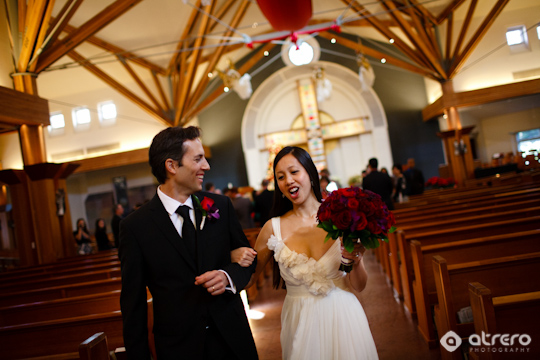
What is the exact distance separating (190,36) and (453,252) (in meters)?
12.8

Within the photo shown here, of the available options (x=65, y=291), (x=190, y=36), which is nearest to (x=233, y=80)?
(x=190, y=36)

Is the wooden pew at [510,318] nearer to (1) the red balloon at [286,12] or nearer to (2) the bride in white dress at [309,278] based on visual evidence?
(2) the bride in white dress at [309,278]

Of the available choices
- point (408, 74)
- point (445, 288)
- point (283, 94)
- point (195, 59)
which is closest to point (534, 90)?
point (408, 74)

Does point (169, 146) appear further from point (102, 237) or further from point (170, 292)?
point (102, 237)

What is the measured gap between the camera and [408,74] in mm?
18844

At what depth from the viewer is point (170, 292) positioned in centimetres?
214

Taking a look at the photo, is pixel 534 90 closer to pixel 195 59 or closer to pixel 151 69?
pixel 195 59

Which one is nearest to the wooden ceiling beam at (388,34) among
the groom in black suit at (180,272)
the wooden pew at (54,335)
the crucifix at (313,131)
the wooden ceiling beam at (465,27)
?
the wooden ceiling beam at (465,27)

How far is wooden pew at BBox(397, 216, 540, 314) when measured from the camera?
4.32 m

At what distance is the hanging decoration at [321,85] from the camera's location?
17.7 m

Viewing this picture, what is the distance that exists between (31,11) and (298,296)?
9.25m

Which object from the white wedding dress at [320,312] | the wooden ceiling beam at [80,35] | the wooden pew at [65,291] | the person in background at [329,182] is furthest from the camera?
the wooden ceiling beam at [80,35]

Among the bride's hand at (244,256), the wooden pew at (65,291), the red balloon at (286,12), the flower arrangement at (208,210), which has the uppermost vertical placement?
the red balloon at (286,12)

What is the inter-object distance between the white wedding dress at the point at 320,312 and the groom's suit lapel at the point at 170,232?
2.16ft
